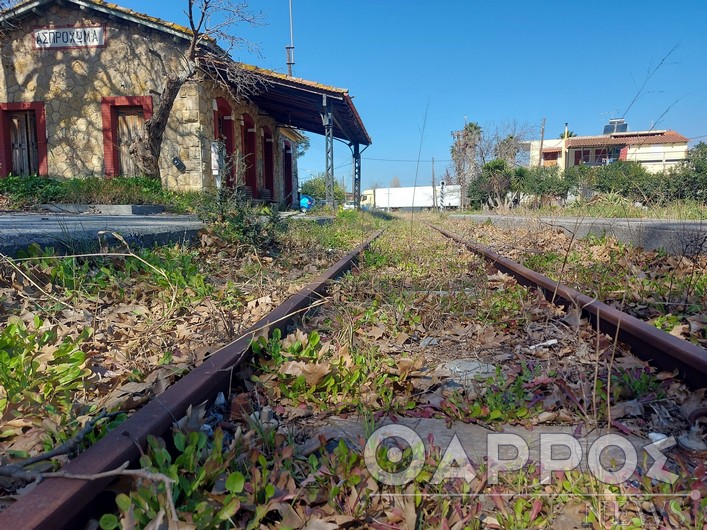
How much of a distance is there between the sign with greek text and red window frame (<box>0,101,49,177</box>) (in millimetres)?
1671

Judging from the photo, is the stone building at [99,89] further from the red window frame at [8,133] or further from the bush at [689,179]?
the bush at [689,179]

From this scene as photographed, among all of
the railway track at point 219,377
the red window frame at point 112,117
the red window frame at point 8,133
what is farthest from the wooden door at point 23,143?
the railway track at point 219,377

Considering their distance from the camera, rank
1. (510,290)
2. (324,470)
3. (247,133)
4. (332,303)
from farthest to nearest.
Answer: (247,133) → (510,290) → (332,303) → (324,470)

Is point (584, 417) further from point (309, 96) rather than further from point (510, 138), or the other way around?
point (510, 138)

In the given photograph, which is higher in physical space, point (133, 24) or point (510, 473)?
point (133, 24)

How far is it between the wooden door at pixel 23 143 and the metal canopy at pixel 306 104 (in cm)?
677

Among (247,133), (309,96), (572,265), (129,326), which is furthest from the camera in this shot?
(247,133)

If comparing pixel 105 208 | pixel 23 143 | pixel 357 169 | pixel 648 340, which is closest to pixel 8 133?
pixel 23 143

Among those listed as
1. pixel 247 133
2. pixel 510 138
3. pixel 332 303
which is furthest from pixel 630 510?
pixel 510 138

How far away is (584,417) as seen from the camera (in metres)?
1.87

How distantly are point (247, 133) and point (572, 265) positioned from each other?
15.5m

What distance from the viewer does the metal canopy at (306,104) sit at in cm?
1452

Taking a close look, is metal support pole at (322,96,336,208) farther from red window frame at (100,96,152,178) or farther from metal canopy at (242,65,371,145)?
red window frame at (100,96,152,178)

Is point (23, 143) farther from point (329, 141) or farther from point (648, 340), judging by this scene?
point (648, 340)
